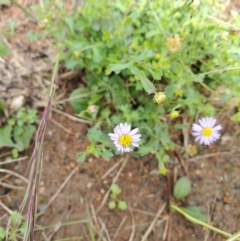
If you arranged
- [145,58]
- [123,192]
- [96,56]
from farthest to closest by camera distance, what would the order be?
[123,192]
[96,56]
[145,58]

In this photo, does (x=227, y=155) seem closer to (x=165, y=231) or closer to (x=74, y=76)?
(x=165, y=231)

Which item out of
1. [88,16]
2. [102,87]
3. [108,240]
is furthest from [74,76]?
[108,240]

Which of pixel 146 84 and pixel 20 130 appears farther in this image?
pixel 20 130

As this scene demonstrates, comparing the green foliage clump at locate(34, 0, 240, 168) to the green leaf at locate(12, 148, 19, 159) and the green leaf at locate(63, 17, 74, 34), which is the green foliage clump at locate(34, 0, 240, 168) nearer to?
the green leaf at locate(63, 17, 74, 34)

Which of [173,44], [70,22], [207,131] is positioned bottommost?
[207,131]

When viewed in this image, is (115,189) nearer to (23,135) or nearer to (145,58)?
(23,135)

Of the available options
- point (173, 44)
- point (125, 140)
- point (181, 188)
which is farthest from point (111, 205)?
point (173, 44)
